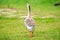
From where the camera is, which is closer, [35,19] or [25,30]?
[25,30]

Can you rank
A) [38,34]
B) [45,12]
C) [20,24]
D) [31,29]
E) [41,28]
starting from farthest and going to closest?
1. [45,12]
2. [20,24]
3. [41,28]
4. [38,34]
5. [31,29]

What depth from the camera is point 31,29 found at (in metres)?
8.87

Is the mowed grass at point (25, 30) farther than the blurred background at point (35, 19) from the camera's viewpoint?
No

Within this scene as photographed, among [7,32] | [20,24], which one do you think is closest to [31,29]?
[7,32]

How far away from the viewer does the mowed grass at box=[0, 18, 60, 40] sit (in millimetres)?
9284

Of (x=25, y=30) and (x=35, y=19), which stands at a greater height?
(x=35, y=19)

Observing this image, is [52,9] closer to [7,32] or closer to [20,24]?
[20,24]

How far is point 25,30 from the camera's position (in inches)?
416

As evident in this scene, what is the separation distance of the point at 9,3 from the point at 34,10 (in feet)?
9.58

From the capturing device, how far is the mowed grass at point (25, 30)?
30.5 ft

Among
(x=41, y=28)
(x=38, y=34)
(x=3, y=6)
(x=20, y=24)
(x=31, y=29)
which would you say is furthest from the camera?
(x=3, y=6)

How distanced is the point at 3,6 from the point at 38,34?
8.26 metres

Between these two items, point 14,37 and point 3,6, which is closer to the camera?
point 14,37

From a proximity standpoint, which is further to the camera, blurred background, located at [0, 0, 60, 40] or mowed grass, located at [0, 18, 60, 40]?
blurred background, located at [0, 0, 60, 40]
